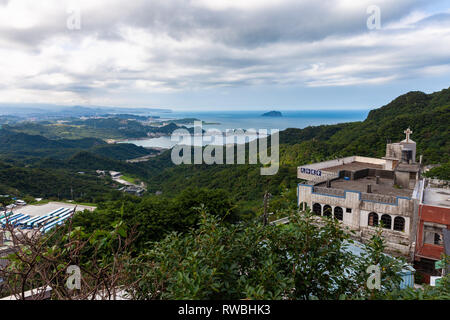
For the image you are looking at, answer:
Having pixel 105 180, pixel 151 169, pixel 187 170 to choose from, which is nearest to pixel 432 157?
pixel 187 170

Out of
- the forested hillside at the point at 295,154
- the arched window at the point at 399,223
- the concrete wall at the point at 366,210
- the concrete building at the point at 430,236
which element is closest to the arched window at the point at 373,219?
the concrete wall at the point at 366,210

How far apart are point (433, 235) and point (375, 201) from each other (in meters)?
2.63

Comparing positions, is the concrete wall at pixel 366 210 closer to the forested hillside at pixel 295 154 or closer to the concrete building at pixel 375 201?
the concrete building at pixel 375 201

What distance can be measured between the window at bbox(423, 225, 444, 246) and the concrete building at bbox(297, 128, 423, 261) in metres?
0.74

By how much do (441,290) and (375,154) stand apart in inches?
1377

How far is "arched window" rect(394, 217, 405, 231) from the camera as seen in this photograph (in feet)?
42.2

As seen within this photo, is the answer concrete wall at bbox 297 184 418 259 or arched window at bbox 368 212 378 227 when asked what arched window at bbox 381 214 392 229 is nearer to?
concrete wall at bbox 297 184 418 259

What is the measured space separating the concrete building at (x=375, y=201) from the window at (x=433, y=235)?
2.42 feet

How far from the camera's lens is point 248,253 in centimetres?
331

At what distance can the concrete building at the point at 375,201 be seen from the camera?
12578 mm

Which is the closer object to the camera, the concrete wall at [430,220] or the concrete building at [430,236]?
the concrete wall at [430,220]
